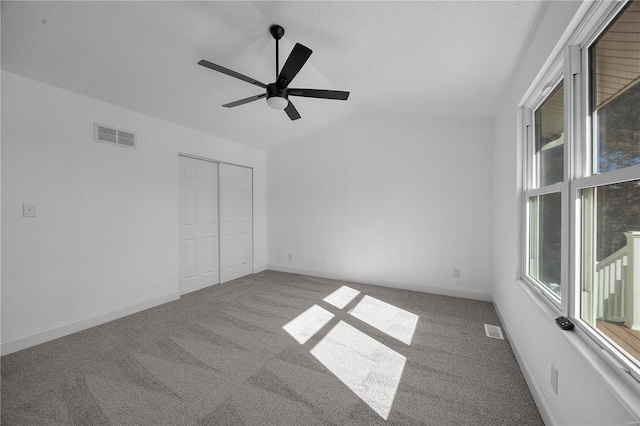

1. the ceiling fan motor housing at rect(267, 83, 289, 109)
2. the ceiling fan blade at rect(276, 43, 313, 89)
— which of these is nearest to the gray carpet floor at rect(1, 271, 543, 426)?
the ceiling fan motor housing at rect(267, 83, 289, 109)

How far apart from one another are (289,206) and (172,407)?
12.3 feet

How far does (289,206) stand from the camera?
16.9ft

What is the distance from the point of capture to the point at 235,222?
15.5 ft

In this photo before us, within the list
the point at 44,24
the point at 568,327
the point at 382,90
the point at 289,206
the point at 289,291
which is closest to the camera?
the point at 568,327

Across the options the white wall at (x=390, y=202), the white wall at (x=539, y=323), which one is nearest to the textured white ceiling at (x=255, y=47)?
the white wall at (x=539, y=323)

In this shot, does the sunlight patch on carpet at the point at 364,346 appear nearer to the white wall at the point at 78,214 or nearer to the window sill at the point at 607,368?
the window sill at the point at 607,368

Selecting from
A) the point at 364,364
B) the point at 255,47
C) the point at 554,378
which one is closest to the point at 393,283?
the point at 364,364

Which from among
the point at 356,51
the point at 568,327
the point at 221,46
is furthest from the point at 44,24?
the point at 568,327

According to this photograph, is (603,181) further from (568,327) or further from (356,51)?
(356,51)

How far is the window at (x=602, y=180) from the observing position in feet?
3.39

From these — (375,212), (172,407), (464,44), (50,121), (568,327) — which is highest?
(464,44)

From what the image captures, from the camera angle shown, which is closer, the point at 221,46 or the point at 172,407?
the point at 172,407

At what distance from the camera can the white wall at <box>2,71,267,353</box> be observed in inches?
91.8

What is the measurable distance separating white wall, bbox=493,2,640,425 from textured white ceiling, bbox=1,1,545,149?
0.96ft
